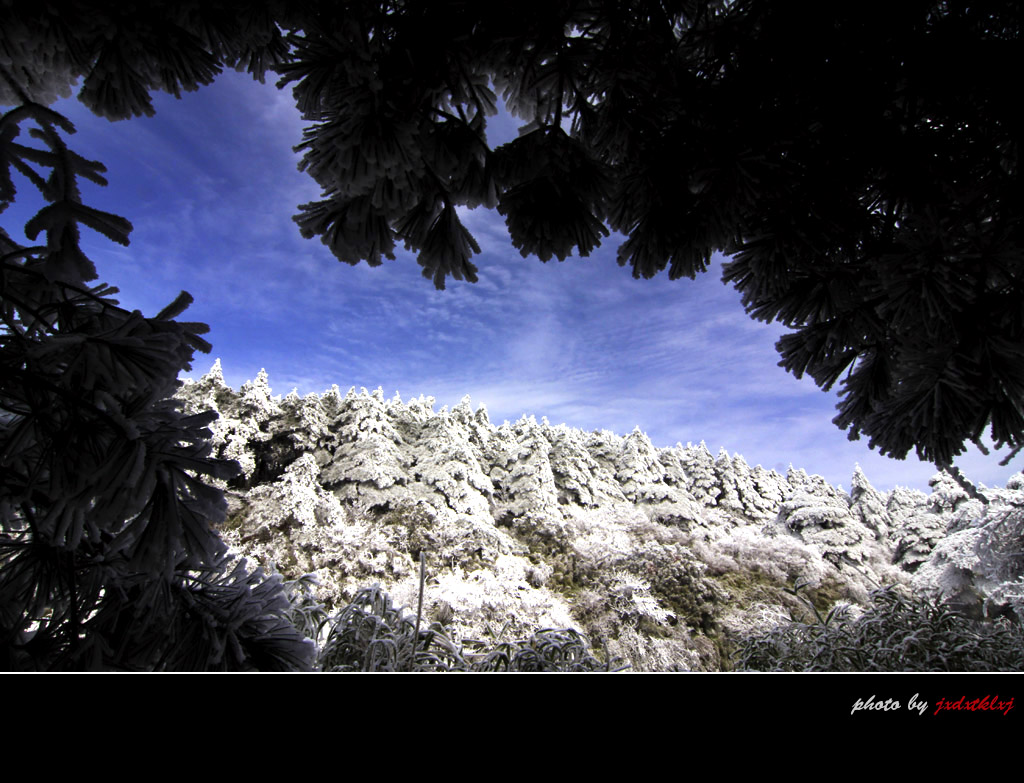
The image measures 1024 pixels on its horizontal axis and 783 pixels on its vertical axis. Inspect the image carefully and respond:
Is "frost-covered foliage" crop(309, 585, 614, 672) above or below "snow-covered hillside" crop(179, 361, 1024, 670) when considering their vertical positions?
below

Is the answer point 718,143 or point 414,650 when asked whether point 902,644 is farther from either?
point 718,143

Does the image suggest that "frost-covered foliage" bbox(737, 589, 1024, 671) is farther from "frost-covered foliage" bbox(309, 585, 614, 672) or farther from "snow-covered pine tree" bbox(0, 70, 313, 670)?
"snow-covered pine tree" bbox(0, 70, 313, 670)

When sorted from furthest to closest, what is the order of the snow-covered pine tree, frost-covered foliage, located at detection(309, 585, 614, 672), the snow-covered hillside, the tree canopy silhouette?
the snow-covered hillside → frost-covered foliage, located at detection(309, 585, 614, 672) → the tree canopy silhouette → the snow-covered pine tree

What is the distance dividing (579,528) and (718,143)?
6.12 meters

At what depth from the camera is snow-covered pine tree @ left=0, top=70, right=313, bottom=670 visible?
2.12 ft

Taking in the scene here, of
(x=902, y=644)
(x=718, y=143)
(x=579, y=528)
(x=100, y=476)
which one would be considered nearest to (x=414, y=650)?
(x=100, y=476)

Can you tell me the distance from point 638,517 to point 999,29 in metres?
6.32

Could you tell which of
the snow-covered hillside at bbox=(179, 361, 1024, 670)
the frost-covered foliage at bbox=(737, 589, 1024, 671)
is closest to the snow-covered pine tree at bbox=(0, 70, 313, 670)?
the frost-covered foliage at bbox=(737, 589, 1024, 671)

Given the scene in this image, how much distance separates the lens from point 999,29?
4.15ft

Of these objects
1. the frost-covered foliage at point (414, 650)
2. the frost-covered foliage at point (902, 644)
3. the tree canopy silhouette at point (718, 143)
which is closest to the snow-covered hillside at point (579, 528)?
the frost-covered foliage at point (902, 644)

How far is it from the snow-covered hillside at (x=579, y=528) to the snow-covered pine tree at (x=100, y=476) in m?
3.88

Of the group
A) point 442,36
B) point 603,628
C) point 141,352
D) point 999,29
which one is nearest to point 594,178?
point 442,36

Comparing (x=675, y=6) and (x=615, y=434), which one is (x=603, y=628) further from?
(x=675, y=6)

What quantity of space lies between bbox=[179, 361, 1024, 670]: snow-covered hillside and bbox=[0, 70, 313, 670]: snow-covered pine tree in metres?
3.88
